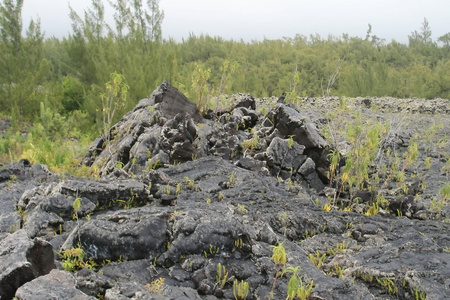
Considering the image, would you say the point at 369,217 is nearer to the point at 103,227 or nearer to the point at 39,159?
the point at 103,227

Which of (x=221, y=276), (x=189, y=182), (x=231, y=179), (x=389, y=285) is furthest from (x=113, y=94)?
(x=389, y=285)

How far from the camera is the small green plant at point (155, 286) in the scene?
102 inches

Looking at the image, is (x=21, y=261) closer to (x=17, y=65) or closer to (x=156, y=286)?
(x=156, y=286)

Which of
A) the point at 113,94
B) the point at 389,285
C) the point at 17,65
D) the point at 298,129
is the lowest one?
the point at 389,285

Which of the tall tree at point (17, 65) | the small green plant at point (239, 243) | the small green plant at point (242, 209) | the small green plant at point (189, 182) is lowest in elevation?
the small green plant at point (239, 243)

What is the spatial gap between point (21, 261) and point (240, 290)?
135cm

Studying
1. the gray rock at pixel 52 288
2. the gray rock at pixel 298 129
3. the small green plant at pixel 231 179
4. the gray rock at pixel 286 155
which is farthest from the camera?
the gray rock at pixel 298 129

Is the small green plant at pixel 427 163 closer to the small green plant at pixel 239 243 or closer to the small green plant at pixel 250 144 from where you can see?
the small green plant at pixel 250 144

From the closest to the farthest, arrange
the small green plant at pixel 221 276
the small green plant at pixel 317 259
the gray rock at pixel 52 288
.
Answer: the gray rock at pixel 52 288, the small green plant at pixel 221 276, the small green plant at pixel 317 259

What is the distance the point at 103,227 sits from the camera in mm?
3162

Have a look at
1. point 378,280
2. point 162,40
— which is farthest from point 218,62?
point 378,280

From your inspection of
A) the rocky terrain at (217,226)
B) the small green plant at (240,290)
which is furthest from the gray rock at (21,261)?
the small green plant at (240,290)

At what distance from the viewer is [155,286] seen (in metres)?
2.65

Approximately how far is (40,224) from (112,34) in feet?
58.1
